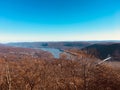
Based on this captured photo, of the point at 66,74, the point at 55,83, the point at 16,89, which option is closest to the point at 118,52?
the point at 66,74

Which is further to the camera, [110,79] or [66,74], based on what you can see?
[66,74]

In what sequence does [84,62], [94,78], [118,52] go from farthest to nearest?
Result: [118,52] < [94,78] < [84,62]

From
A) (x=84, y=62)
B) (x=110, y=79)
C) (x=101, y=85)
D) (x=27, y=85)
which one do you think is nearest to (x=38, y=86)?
(x=27, y=85)

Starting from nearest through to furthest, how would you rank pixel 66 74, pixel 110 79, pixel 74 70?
pixel 110 79 < pixel 74 70 < pixel 66 74

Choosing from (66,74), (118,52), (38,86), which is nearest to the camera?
(38,86)

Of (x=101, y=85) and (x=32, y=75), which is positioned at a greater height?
(x=32, y=75)

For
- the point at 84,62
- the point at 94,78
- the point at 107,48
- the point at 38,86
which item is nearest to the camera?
the point at 84,62

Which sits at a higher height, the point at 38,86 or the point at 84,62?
the point at 84,62

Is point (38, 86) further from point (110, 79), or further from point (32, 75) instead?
point (110, 79)

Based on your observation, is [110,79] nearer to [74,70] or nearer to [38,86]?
[74,70]

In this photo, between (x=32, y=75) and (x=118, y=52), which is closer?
(x=32, y=75)
